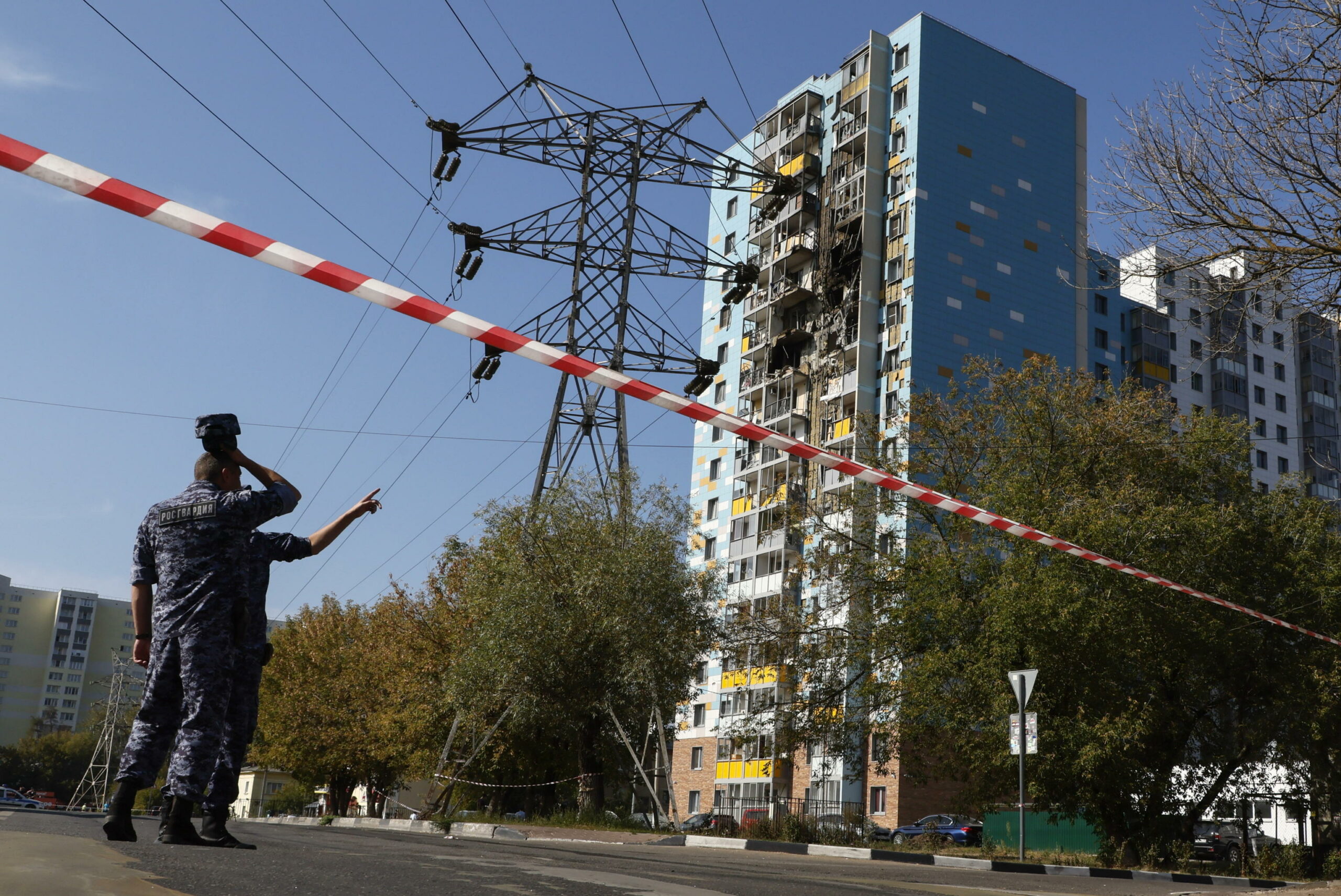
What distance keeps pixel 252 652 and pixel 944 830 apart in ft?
134

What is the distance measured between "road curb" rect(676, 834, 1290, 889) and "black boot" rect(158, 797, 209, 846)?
13184 mm

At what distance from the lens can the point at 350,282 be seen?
23.0 feet

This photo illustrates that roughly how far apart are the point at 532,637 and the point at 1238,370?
201 ft

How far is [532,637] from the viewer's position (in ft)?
94.4

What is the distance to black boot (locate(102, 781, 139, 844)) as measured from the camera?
5953 millimetres

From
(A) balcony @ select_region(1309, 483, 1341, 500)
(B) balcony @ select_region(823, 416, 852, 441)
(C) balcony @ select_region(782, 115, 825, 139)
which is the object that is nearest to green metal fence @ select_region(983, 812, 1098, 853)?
(B) balcony @ select_region(823, 416, 852, 441)

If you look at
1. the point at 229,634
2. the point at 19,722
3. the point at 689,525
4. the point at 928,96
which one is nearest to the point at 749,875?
the point at 229,634

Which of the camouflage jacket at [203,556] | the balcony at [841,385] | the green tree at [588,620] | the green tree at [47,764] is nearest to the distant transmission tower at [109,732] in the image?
the green tree at [47,764]

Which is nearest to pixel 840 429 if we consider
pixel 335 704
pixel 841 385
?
pixel 841 385

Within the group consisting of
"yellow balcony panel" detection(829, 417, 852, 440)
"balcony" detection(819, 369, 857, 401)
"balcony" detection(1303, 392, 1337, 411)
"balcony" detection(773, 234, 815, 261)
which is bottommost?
"yellow balcony panel" detection(829, 417, 852, 440)

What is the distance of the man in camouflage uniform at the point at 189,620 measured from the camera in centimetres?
586

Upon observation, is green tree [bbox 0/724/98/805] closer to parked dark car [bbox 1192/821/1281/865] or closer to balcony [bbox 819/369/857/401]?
balcony [bbox 819/369/857/401]

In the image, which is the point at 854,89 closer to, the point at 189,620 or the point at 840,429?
the point at 840,429

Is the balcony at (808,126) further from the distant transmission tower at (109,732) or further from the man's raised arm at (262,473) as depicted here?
the man's raised arm at (262,473)
